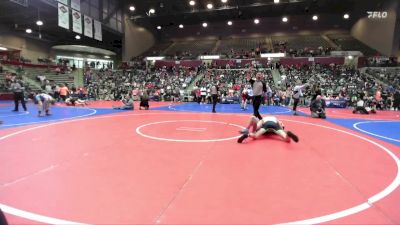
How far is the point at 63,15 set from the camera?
69.9 feet

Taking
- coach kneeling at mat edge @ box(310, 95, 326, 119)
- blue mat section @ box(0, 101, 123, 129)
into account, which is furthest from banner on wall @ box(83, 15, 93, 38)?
coach kneeling at mat edge @ box(310, 95, 326, 119)

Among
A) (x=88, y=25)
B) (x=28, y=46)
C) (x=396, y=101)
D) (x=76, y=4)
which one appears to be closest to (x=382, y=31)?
(x=396, y=101)

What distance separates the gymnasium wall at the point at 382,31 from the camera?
27242 millimetres

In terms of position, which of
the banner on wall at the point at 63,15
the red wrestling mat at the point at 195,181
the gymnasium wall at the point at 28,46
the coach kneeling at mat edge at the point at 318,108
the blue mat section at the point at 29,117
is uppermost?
the banner on wall at the point at 63,15

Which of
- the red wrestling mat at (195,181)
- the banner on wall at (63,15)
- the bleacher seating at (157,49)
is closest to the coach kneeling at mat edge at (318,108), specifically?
the red wrestling mat at (195,181)

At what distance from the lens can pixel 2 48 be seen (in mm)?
32000

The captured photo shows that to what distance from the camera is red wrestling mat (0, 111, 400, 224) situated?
2.79m

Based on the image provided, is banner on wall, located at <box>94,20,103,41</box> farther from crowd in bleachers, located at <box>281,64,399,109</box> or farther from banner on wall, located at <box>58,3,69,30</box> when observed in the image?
crowd in bleachers, located at <box>281,64,399,109</box>

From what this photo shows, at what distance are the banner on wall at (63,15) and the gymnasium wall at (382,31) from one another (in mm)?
27979

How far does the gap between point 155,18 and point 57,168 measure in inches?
1457

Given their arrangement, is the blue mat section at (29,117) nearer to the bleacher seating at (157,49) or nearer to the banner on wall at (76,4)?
the banner on wall at (76,4)

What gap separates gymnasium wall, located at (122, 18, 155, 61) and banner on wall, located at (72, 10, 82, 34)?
35.8 ft

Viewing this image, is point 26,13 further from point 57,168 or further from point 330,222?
point 330,222

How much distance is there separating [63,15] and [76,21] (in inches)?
63.7
